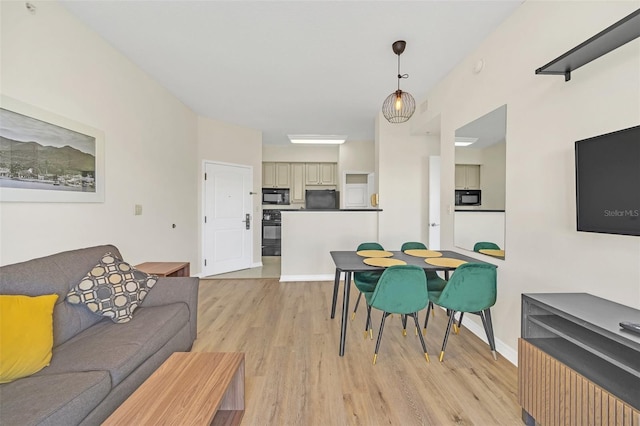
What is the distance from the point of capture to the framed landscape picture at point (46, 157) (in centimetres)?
173

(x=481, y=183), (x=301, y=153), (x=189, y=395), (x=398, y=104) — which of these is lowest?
(x=189, y=395)

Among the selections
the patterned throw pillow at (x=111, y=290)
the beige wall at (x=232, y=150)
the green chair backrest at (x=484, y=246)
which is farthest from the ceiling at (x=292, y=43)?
the patterned throw pillow at (x=111, y=290)

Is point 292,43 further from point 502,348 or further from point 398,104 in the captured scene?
point 502,348

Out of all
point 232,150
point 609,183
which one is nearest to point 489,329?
point 609,183

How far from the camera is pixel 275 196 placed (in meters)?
6.70

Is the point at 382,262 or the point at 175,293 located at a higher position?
the point at 382,262

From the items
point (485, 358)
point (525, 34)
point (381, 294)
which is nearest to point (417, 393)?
point (381, 294)

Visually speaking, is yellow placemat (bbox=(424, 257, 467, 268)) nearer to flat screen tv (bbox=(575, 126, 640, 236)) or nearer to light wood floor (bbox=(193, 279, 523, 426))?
light wood floor (bbox=(193, 279, 523, 426))

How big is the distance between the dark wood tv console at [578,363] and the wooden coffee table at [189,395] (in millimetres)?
1508

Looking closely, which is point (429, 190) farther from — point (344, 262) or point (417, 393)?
point (417, 393)

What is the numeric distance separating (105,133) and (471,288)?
3.42 m

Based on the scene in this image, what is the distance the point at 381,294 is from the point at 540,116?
1.65 m

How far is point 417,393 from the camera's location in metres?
1.79

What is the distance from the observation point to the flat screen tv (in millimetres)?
1265
